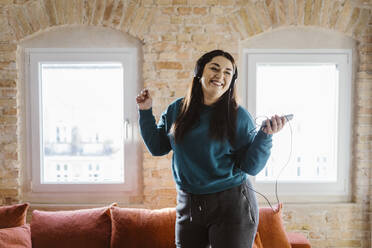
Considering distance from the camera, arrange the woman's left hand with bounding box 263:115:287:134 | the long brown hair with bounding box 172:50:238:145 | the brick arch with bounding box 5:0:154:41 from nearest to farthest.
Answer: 1. the woman's left hand with bounding box 263:115:287:134
2. the long brown hair with bounding box 172:50:238:145
3. the brick arch with bounding box 5:0:154:41

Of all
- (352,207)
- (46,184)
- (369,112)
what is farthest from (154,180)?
(369,112)

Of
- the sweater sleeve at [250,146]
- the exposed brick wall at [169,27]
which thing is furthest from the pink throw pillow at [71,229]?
the sweater sleeve at [250,146]

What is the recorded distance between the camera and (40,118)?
2582mm

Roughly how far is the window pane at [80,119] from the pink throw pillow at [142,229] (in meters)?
0.53

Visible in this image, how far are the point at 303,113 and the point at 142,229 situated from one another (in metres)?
1.65

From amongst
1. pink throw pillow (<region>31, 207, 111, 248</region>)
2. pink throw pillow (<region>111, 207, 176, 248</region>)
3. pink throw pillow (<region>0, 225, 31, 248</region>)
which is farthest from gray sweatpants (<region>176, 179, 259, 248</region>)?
pink throw pillow (<region>0, 225, 31, 248</region>)

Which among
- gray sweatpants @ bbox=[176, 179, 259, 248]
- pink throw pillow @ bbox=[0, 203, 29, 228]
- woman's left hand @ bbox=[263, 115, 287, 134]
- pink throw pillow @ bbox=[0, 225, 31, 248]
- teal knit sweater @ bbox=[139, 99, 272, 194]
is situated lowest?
pink throw pillow @ bbox=[0, 225, 31, 248]

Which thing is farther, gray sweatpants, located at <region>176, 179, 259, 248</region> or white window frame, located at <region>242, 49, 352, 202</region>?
white window frame, located at <region>242, 49, 352, 202</region>

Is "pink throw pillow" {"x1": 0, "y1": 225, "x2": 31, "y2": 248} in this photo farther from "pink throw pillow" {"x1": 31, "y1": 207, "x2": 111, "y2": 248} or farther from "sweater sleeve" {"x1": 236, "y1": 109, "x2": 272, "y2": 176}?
"sweater sleeve" {"x1": 236, "y1": 109, "x2": 272, "y2": 176}

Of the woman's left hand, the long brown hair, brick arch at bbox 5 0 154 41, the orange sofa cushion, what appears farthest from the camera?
brick arch at bbox 5 0 154 41

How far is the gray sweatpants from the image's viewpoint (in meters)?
1.44

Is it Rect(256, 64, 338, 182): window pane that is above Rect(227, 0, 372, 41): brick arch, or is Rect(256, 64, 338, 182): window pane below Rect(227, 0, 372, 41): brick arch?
A: below

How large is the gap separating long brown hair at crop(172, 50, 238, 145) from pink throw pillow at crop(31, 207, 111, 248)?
3.41 ft

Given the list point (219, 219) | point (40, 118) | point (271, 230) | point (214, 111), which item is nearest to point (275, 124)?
point (214, 111)
